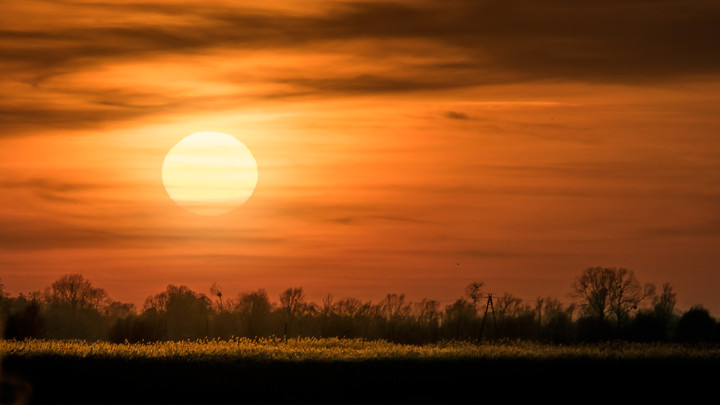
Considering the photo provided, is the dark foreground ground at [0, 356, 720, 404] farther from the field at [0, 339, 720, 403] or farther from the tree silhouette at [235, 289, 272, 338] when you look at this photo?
the tree silhouette at [235, 289, 272, 338]

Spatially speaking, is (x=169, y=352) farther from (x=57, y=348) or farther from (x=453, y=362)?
(x=453, y=362)

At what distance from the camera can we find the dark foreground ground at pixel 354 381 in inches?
1801

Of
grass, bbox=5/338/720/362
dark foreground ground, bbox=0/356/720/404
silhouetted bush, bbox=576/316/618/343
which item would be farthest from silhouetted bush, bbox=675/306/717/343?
dark foreground ground, bbox=0/356/720/404

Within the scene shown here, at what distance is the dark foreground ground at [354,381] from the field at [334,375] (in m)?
0.04

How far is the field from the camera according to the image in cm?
4578

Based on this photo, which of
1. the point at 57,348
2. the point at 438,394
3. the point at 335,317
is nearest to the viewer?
the point at 438,394

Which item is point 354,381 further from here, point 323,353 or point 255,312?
point 255,312

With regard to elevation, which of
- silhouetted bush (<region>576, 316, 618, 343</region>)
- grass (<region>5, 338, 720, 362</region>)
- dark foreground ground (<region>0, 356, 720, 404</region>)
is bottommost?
dark foreground ground (<region>0, 356, 720, 404</region>)

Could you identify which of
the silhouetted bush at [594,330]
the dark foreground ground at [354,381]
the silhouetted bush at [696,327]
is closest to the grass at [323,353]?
the dark foreground ground at [354,381]

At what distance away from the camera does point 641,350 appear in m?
49.9

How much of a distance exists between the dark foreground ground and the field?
0.14ft

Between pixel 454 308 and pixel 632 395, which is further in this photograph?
pixel 454 308

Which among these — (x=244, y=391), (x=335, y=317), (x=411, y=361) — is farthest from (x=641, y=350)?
(x=335, y=317)

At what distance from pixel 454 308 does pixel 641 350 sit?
69.1 metres
